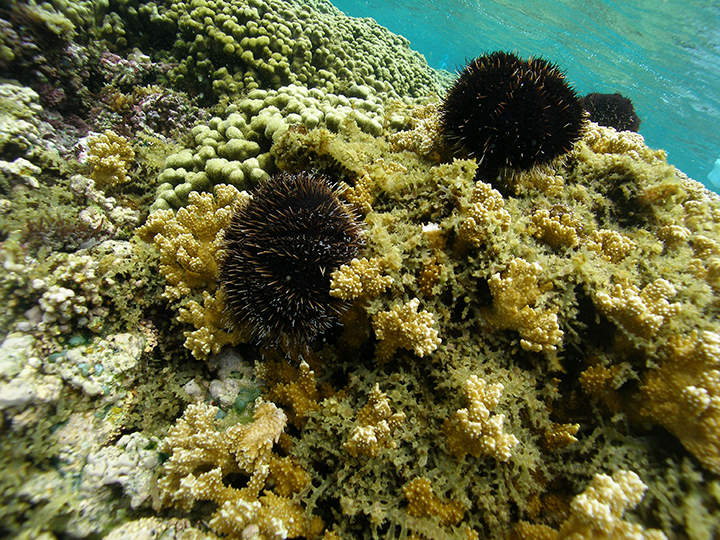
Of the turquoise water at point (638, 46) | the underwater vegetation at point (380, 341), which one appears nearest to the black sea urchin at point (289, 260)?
the underwater vegetation at point (380, 341)

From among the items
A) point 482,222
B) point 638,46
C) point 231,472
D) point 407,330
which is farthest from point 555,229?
point 638,46

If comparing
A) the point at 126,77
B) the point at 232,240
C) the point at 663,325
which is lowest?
the point at 232,240

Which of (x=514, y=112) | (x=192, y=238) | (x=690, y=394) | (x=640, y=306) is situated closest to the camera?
(x=690, y=394)

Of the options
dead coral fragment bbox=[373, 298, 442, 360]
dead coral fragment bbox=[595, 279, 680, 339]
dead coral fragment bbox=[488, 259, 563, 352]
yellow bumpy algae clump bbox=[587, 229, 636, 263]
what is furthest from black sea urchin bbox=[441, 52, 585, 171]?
dead coral fragment bbox=[373, 298, 442, 360]

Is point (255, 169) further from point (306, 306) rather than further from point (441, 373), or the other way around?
point (441, 373)

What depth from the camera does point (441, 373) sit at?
2.58 metres

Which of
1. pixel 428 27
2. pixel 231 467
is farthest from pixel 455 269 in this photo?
pixel 428 27

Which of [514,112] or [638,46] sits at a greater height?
[638,46]

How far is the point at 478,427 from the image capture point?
7.13 ft

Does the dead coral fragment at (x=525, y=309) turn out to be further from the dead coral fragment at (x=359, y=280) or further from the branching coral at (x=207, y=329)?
the branching coral at (x=207, y=329)

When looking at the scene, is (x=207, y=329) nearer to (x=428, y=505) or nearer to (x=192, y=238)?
(x=192, y=238)

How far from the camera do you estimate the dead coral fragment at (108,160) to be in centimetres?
400

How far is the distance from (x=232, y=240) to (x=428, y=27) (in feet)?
196

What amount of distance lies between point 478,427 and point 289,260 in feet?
6.22
